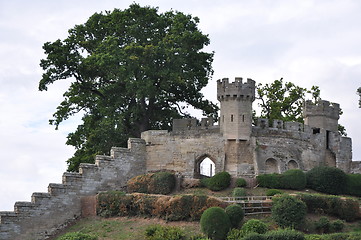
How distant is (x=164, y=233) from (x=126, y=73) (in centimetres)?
1730

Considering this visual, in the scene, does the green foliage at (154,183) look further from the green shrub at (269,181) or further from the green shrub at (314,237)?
the green shrub at (314,237)

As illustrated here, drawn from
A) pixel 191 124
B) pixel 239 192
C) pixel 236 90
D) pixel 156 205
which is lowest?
pixel 156 205

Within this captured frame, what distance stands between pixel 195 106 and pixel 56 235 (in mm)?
18021

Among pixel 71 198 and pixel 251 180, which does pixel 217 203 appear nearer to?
pixel 251 180

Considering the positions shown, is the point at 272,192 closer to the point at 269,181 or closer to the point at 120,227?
the point at 269,181

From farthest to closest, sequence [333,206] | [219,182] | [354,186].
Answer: [354,186], [219,182], [333,206]

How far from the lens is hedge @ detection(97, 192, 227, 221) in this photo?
51.3 m

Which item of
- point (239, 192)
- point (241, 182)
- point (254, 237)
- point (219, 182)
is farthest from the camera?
point (241, 182)

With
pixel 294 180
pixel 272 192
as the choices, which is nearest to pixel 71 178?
pixel 272 192

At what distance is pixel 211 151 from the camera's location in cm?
6066

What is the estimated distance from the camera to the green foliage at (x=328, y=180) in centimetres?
5797

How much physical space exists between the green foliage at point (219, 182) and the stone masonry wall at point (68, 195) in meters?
6.73

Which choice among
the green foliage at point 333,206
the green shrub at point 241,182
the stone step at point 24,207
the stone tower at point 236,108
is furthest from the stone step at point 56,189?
the green foliage at point 333,206

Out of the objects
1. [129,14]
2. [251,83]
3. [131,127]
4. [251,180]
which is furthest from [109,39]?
[251,180]
